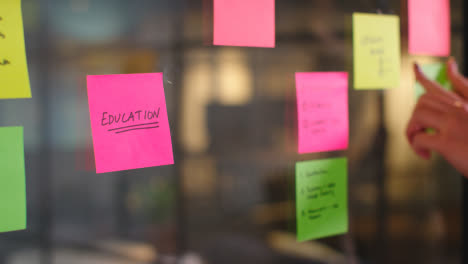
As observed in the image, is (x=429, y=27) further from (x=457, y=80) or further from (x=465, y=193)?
(x=465, y=193)

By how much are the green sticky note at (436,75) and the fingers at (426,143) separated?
96 millimetres

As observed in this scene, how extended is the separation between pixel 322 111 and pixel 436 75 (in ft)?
1.01

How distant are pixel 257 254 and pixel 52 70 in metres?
0.53

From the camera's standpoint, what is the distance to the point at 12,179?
1.43 ft

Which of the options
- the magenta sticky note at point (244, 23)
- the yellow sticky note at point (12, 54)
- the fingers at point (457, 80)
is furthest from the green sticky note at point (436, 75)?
the yellow sticky note at point (12, 54)

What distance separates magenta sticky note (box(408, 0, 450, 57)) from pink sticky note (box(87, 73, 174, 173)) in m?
0.53

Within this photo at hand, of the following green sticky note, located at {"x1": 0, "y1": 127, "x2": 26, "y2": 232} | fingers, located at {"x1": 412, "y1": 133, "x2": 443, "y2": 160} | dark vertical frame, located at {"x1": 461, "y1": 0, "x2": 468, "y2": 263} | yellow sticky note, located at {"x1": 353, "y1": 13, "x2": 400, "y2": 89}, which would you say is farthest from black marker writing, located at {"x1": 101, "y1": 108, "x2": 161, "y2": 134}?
Result: dark vertical frame, located at {"x1": 461, "y1": 0, "x2": 468, "y2": 263}

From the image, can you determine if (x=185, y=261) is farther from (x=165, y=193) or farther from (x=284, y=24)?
(x=284, y=24)

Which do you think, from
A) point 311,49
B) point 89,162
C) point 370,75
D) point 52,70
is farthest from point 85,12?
point 370,75

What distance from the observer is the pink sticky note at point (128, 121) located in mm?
463

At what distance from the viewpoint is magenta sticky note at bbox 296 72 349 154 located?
0.61m

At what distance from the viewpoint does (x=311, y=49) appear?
698 millimetres

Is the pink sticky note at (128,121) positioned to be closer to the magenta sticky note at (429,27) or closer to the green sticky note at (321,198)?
the green sticky note at (321,198)

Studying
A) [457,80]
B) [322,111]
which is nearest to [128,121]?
[322,111]
